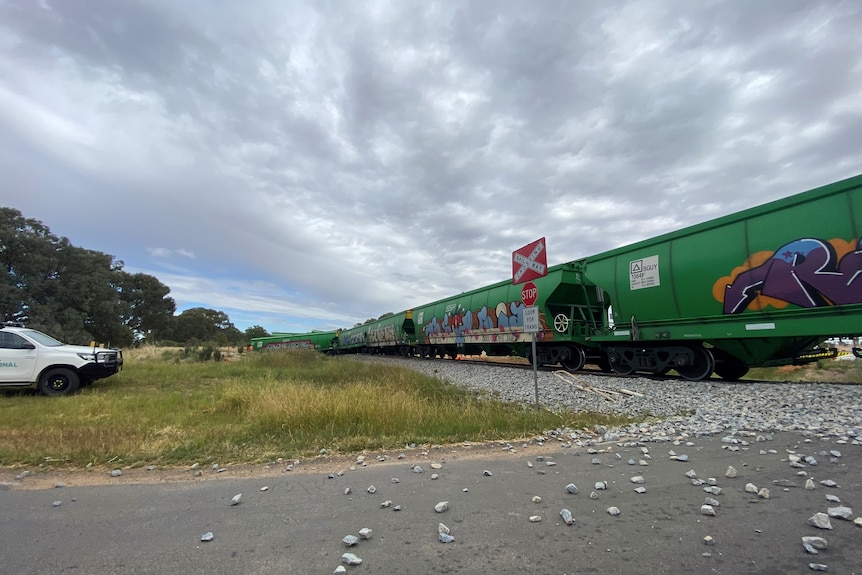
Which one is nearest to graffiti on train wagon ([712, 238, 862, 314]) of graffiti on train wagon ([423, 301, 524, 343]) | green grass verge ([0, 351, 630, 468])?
green grass verge ([0, 351, 630, 468])

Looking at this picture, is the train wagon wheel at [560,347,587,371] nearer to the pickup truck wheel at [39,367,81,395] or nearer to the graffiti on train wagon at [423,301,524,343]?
the graffiti on train wagon at [423,301,524,343]

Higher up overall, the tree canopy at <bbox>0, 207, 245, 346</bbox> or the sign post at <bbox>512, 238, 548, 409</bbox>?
the tree canopy at <bbox>0, 207, 245, 346</bbox>

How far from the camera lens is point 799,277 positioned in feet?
29.2

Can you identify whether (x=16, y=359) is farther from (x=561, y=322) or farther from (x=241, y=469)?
(x=561, y=322)

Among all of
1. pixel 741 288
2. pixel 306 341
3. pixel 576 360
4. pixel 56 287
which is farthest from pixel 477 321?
pixel 306 341

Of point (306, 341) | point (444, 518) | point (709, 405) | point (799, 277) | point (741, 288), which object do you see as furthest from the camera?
point (306, 341)

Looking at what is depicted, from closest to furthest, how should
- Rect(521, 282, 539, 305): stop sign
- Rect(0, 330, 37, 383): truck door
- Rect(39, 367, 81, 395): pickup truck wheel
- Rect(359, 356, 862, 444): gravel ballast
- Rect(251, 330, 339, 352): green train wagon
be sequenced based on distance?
1. Rect(359, 356, 862, 444): gravel ballast
2. Rect(521, 282, 539, 305): stop sign
3. Rect(0, 330, 37, 383): truck door
4. Rect(39, 367, 81, 395): pickup truck wheel
5. Rect(251, 330, 339, 352): green train wagon

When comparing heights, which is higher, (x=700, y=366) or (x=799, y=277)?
(x=799, y=277)

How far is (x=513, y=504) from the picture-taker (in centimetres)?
353

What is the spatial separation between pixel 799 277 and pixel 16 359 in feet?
58.7

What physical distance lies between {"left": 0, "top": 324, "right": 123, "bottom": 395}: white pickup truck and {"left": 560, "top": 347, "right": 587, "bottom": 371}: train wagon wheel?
47.8ft

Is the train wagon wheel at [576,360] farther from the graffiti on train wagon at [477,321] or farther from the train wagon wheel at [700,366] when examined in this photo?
the train wagon wheel at [700,366]

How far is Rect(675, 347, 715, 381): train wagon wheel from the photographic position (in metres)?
11.4

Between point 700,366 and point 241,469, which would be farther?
point 700,366
